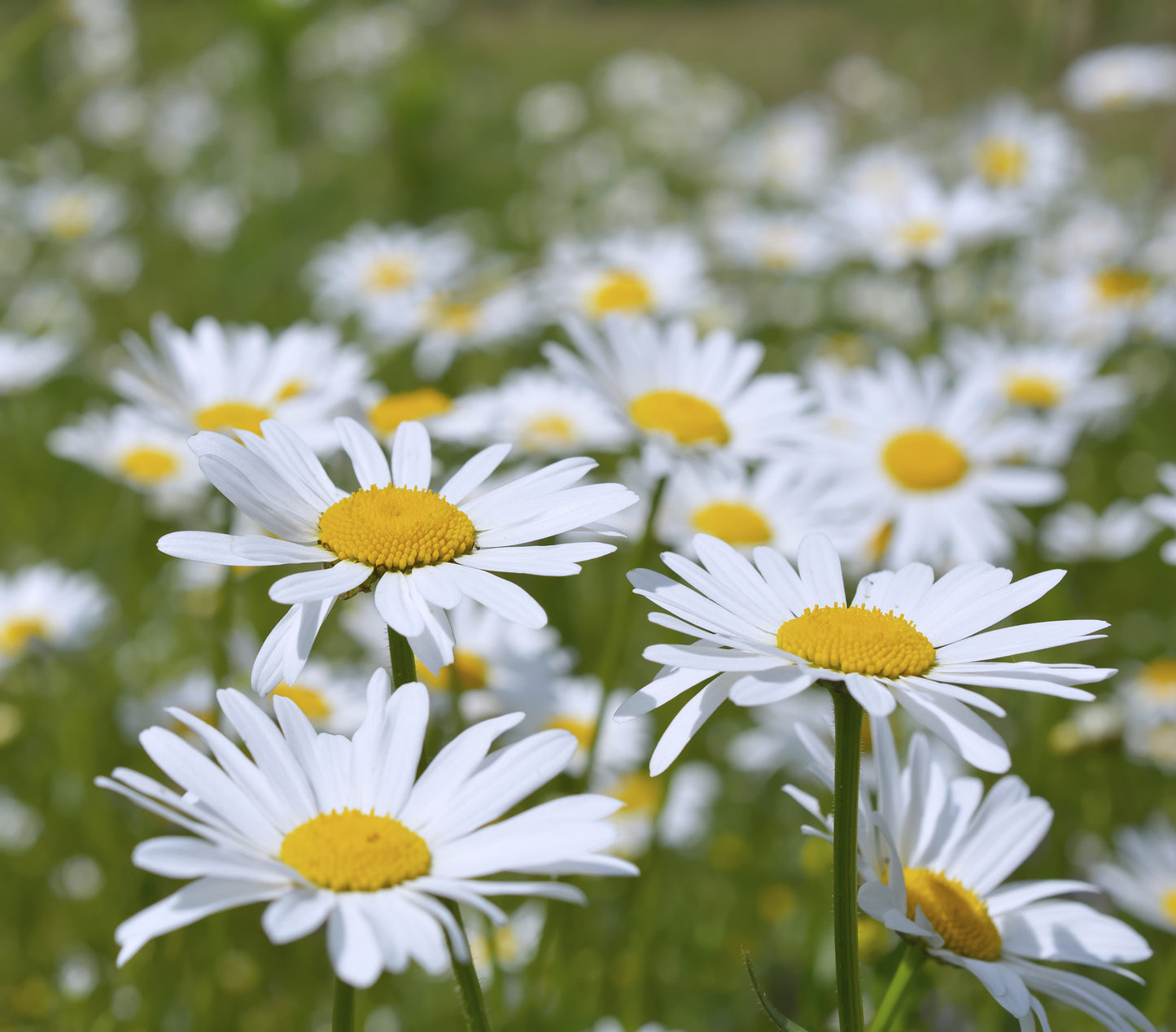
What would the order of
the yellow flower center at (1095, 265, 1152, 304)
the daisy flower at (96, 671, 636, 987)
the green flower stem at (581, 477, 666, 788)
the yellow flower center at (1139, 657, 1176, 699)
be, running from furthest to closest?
1. the yellow flower center at (1095, 265, 1152, 304)
2. the yellow flower center at (1139, 657, 1176, 699)
3. the green flower stem at (581, 477, 666, 788)
4. the daisy flower at (96, 671, 636, 987)

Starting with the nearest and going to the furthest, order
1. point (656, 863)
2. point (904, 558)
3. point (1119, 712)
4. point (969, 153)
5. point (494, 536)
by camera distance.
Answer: point (494, 536)
point (656, 863)
point (904, 558)
point (1119, 712)
point (969, 153)

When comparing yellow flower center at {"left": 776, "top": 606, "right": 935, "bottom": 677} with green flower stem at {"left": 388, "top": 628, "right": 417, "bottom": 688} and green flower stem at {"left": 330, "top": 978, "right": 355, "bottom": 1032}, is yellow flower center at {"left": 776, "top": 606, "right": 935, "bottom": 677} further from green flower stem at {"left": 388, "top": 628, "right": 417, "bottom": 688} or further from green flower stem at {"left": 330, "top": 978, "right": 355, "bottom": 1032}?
green flower stem at {"left": 330, "top": 978, "right": 355, "bottom": 1032}

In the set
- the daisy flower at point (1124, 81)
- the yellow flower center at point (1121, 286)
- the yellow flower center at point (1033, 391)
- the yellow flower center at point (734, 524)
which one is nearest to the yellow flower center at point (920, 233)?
the yellow flower center at point (1033, 391)

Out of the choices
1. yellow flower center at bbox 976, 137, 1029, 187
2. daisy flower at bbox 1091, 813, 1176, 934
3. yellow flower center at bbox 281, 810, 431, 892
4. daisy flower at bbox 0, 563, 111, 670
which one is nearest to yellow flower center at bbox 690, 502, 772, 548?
daisy flower at bbox 1091, 813, 1176, 934

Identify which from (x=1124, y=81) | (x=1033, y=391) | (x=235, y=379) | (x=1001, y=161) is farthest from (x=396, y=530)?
(x=1124, y=81)

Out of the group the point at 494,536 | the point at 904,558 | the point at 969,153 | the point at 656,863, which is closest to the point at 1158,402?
the point at 969,153

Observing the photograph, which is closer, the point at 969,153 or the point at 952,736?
the point at 952,736

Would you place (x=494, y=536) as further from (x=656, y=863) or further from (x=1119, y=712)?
(x=1119, y=712)
